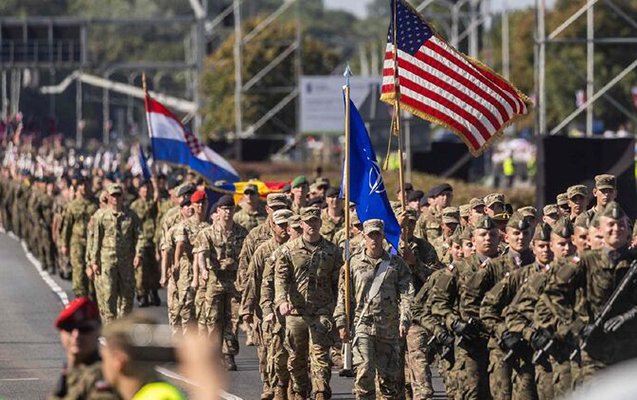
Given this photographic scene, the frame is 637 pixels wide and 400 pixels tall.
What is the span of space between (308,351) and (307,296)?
1.75ft

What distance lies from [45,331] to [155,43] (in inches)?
5950

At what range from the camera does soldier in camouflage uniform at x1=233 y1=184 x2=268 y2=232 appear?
71.3 feet

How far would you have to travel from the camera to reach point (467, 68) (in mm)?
18484

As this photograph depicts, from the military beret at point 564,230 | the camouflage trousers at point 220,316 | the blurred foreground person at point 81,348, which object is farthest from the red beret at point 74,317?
the camouflage trousers at point 220,316

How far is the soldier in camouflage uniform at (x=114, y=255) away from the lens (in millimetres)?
23453

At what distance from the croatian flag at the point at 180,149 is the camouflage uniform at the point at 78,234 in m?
1.27

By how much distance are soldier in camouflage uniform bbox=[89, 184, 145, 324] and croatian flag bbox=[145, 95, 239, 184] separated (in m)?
4.52

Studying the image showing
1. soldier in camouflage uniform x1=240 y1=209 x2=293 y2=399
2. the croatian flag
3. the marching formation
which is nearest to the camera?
the marching formation

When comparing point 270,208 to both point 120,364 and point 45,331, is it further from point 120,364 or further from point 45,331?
point 120,364

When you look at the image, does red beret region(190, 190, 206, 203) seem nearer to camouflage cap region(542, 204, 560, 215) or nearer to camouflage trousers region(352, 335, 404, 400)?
camouflage cap region(542, 204, 560, 215)

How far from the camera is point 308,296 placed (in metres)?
16.8

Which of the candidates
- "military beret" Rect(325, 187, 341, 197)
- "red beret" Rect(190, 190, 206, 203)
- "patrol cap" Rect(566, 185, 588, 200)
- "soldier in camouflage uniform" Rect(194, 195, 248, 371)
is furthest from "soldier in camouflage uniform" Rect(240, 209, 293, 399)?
"military beret" Rect(325, 187, 341, 197)

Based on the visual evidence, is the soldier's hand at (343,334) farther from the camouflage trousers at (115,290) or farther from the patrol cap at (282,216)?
the camouflage trousers at (115,290)

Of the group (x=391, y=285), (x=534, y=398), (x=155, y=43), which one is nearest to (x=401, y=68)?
(x=391, y=285)
